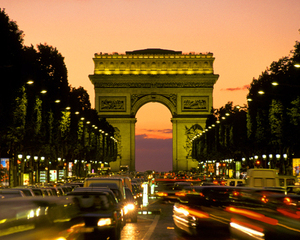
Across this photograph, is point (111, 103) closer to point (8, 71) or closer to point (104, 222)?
point (8, 71)

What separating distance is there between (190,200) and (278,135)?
4255 cm

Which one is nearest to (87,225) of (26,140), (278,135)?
(26,140)

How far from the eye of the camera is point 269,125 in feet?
215

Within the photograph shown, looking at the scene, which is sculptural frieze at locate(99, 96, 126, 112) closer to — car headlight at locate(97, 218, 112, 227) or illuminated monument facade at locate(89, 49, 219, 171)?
illuminated monument facade at locate(89, 49, 219, 171)

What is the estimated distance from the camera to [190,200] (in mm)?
17406

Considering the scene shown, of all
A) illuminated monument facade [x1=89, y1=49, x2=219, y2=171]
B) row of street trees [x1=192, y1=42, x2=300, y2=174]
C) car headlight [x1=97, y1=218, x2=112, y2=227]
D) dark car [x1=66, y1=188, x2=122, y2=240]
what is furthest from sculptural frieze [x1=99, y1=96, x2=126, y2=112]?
car headlight [x1=97, y1=218, x2=112, y2=227]

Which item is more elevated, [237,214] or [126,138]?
[126,138]

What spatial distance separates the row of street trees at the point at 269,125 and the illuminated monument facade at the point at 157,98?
1863 cm

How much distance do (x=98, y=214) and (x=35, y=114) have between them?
43.0 meters

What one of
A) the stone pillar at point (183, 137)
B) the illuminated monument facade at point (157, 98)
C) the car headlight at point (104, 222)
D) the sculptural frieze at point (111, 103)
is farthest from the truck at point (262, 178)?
the sculptural frieze at point (111, 103)

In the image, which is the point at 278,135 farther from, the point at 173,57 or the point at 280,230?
the point at 173,57

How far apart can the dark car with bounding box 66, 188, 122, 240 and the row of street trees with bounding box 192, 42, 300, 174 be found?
22.4m

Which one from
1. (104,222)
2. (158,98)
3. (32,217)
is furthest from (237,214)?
(158,98)

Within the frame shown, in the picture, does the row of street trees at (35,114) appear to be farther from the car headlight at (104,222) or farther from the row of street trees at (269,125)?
the car headlight at (104,222)
